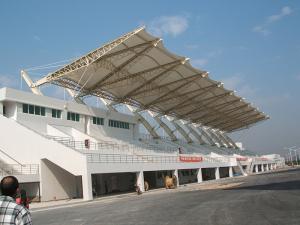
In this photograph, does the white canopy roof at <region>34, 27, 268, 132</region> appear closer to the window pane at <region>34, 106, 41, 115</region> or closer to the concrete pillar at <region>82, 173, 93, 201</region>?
the window pane at <region>34, 106, 41, 115</region>

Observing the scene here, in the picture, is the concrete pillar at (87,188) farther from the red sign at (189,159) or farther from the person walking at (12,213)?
the person walking at (12,213)

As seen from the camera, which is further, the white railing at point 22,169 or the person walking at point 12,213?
the white railing at point 22,169

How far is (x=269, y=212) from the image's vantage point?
12.9 m

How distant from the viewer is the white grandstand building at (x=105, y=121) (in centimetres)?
3425

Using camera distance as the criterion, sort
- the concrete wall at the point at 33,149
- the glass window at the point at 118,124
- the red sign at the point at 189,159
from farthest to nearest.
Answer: the glass window at the point at 118,124
the red sign at the point at 189,159
the concrete wall at the point at 33,149

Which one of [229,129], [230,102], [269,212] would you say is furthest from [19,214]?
[229,129]

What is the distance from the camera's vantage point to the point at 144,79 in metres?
53.7

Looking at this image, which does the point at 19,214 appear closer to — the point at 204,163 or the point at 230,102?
the point at 204,163

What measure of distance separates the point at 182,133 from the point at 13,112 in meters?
50.8

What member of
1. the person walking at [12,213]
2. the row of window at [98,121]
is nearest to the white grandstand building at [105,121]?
the row of window at [98,121]

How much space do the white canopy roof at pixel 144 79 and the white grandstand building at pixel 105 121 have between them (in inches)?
4.9

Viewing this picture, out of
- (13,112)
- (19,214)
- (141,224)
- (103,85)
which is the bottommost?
(141,224)

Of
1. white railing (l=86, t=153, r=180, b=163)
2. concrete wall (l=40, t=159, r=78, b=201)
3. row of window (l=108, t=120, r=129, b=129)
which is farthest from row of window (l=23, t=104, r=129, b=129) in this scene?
white railing (l=86, t=153, r=180, b=163)

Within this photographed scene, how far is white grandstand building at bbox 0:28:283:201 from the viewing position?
3425cm
